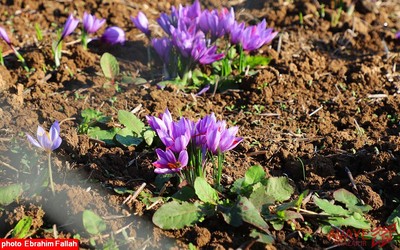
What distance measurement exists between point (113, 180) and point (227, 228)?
58 cm

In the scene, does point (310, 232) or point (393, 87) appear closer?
point (310, 232)

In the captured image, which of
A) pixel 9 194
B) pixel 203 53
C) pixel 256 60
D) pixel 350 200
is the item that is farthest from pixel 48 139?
pixel 256 60

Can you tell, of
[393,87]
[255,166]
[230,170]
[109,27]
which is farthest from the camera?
[109,27]

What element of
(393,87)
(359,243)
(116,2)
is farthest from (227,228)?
(116,2)

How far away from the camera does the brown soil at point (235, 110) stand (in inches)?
101

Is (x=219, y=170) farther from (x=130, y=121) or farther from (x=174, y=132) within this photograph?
(x=130, y=121)

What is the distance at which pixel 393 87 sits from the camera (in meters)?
3.73

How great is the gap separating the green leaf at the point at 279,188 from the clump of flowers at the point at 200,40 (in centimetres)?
110

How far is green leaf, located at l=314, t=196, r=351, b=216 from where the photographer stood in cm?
259

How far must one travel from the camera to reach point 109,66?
12.0 ft

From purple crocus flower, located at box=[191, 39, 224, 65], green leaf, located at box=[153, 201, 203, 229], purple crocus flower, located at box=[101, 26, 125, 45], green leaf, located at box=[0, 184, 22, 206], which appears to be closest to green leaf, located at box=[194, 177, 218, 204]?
green leaf, located at box=[153, 201, 203, 229]

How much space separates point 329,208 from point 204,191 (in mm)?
541

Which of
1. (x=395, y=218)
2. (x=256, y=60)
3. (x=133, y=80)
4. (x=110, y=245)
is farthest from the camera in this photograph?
(x=256, y=60)

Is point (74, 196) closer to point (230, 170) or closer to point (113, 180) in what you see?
point (113, 180)
